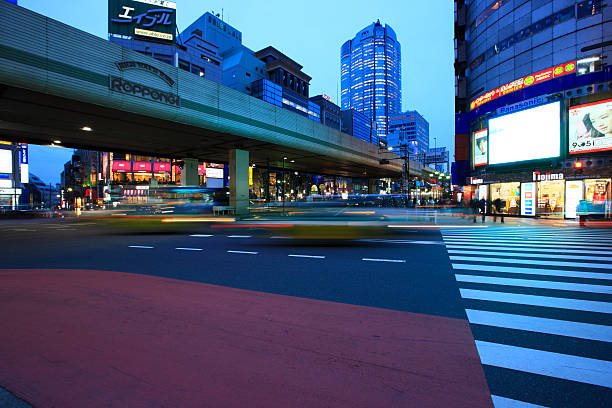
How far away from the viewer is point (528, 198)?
79.6 ft

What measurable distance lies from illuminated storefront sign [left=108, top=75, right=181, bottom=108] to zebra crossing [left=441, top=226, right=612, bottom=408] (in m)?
18.8

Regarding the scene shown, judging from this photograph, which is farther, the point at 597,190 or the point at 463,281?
the point at 597,190

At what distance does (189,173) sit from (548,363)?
33979 millimetres

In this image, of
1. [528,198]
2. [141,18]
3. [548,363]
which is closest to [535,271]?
[548,363]

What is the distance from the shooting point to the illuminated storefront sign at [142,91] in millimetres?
Result: 15516

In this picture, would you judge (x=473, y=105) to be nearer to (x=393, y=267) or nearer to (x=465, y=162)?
(x=465, y=162)

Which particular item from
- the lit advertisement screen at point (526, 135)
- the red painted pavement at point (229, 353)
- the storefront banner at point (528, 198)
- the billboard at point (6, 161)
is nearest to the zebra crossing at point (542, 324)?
the red painted pavement at point (229, 353)

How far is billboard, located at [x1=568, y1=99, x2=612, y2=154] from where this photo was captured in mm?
19281

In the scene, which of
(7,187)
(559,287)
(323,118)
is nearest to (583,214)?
(559,287)

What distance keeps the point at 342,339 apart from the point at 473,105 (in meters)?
35.3

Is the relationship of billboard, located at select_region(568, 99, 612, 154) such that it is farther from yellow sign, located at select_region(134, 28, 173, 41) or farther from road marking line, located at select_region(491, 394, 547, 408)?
yellow sign, located at select_region(134, 28, 173, 41)

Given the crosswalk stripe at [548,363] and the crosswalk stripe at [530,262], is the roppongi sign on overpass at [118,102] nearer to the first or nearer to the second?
the crosswalk stripe at [530,262]

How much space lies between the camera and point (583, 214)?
18812 mm

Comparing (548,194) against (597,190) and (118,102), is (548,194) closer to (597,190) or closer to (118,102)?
(597,190)
